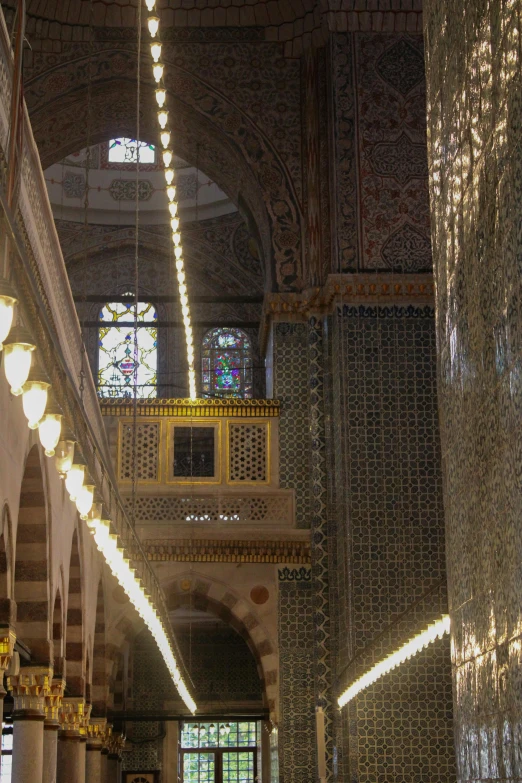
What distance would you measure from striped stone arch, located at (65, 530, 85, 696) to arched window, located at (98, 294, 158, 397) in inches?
313

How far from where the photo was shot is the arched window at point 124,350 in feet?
67.6

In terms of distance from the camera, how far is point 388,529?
1395cm

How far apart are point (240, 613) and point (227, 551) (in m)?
0.75

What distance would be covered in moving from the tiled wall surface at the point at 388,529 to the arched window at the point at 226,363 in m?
6.04

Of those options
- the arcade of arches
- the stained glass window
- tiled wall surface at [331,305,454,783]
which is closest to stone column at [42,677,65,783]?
the arcade of arches

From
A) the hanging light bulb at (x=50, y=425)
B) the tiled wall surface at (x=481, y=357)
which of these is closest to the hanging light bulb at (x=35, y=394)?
the hanging light bulb at (x=50, y=425)

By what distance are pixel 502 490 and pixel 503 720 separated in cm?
73

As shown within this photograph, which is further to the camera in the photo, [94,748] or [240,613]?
[94,748]

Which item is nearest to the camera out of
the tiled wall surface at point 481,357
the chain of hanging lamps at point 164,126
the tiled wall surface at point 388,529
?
the tiled wall surface at point 481,357

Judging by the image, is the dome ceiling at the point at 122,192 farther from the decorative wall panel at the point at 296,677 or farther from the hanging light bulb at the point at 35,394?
the hanging light bulb at the point at 35,394

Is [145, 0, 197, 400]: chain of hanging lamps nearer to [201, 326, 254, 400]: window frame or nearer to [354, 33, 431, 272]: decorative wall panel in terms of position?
[354, 33, 431, 272]: decorative wall panel

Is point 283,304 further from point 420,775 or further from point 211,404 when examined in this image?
point 420,775

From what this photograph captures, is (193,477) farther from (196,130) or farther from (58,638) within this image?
(196,130)

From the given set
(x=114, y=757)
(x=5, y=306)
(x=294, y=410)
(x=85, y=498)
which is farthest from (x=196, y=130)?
(x=5, y=306)
